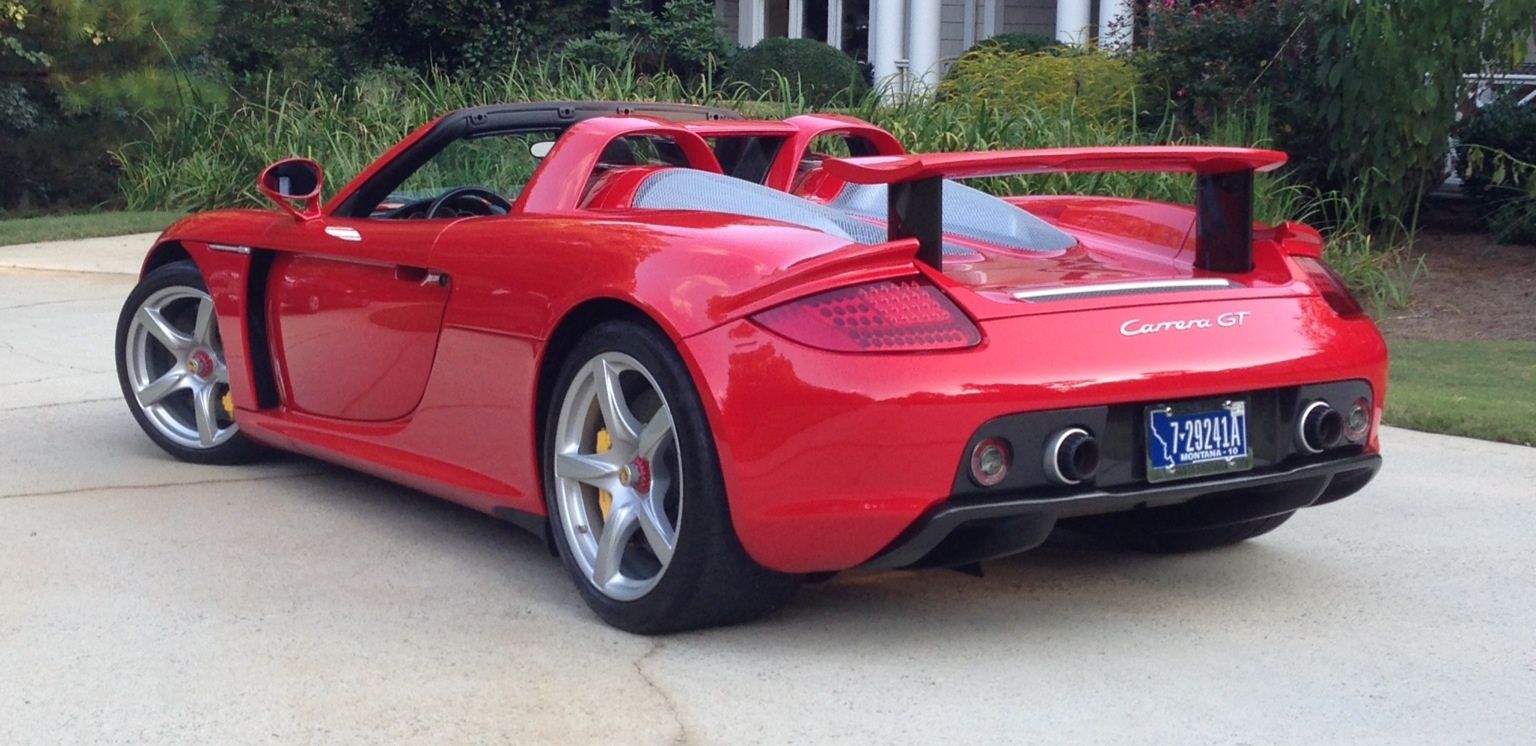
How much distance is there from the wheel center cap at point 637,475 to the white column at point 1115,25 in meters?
11.5

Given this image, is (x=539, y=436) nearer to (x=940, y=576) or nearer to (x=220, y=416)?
(x=940, y=576)

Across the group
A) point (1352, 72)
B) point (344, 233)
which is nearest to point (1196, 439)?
point (344, 233)

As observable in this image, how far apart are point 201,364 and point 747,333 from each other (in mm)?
2882

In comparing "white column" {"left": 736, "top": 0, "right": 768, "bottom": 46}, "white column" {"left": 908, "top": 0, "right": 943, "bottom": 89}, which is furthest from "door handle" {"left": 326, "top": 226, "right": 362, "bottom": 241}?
"white column" {"left": 736, "top": 0, "right": 768, "bottom": 46}

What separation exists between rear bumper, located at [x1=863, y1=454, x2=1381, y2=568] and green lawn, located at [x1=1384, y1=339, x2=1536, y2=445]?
9.58 ft

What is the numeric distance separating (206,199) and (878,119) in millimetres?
5890

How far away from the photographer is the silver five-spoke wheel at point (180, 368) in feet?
19.7

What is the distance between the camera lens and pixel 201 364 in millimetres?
6055

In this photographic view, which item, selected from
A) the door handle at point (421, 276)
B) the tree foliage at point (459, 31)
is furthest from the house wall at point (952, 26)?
the door handle at point (421, 276)

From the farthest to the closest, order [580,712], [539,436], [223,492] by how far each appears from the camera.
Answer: [223,492]
[539,436]
[580,712]

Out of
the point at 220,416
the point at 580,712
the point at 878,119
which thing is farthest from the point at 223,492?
the point at 878,119

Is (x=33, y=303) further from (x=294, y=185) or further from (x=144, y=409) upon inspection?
(x=294, y=185)

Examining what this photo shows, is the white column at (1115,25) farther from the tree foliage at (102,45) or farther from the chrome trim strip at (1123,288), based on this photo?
the chrome trim strip at (1123,288)

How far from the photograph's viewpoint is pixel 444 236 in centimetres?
482
